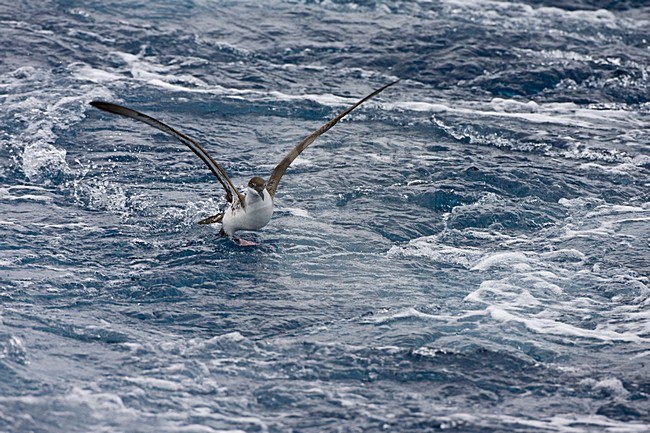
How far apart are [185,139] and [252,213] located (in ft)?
3.05

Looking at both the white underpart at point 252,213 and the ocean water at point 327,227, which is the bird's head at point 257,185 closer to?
the white underpart at point 252,213

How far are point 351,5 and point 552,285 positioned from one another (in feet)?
35.7

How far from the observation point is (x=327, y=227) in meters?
9.55

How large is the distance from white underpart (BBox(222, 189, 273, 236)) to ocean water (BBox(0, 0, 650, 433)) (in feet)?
1.27

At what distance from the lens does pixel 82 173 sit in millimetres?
10453

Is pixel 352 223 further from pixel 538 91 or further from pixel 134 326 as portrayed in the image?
pixel 538 91

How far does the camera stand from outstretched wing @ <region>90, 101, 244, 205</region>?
7699mm

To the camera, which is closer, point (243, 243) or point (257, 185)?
point (257, 185)

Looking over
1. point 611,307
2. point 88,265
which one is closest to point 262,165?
point 88,265

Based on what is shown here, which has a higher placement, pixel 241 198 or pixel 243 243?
pixel 241 198

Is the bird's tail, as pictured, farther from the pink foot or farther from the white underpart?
the white underpart

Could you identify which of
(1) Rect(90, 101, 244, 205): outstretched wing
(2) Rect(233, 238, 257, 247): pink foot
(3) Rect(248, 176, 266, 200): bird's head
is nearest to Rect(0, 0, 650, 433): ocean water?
(2) Rect(233, 238, 257, 247): pink foot

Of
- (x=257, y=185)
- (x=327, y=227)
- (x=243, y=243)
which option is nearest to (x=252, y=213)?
(x=257, y=185)

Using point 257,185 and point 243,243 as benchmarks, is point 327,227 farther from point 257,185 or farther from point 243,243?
point 257,185
